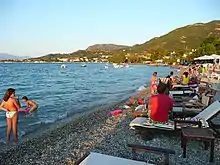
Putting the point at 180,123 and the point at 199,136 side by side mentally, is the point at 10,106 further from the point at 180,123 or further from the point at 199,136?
the point at 199,136

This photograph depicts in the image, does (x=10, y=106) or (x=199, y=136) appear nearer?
(x=199, y=136)

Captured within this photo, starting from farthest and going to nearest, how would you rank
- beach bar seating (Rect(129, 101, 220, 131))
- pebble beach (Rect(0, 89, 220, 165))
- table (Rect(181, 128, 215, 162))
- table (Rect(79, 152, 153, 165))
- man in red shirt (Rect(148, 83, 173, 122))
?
man in red shirt (Rect(148, 83, 173, 122)), beach bar seating (Rect(129, 101, 220, 131)), pebble beach (Rect(0, 89, 220, 165)), table (Rect(181, 128, 215, 162)), table (Rect(79, 152, 153, 165))

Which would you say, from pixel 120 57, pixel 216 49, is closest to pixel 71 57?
pixel 120 57

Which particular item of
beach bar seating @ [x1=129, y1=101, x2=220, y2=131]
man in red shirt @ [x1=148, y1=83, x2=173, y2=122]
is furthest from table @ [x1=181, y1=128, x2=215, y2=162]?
man in red shirt @ [x1=148, y1=83, x2=173, y2=122]

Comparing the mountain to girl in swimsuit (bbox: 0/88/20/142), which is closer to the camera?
girl in swimsuit (bbox: 0/88/20/142)

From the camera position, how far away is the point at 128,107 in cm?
1112

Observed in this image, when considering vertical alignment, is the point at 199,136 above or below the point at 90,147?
above

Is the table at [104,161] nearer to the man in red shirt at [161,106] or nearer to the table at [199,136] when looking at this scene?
the table at [199,136]

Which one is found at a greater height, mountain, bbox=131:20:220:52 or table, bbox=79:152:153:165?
mountain, bbox=131:20:220:52

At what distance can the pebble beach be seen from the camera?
17.1ft

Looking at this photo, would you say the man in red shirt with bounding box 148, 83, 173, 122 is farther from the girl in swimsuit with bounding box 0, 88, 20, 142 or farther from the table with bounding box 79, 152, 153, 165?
the girl in swimsuit with bounding box 0, 88, 20, 142

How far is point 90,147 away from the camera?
6.03m

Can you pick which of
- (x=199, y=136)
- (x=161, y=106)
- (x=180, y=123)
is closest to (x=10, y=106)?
(x=161, y=106)

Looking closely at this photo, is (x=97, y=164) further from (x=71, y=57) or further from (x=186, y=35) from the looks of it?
(x=186, y=35)
